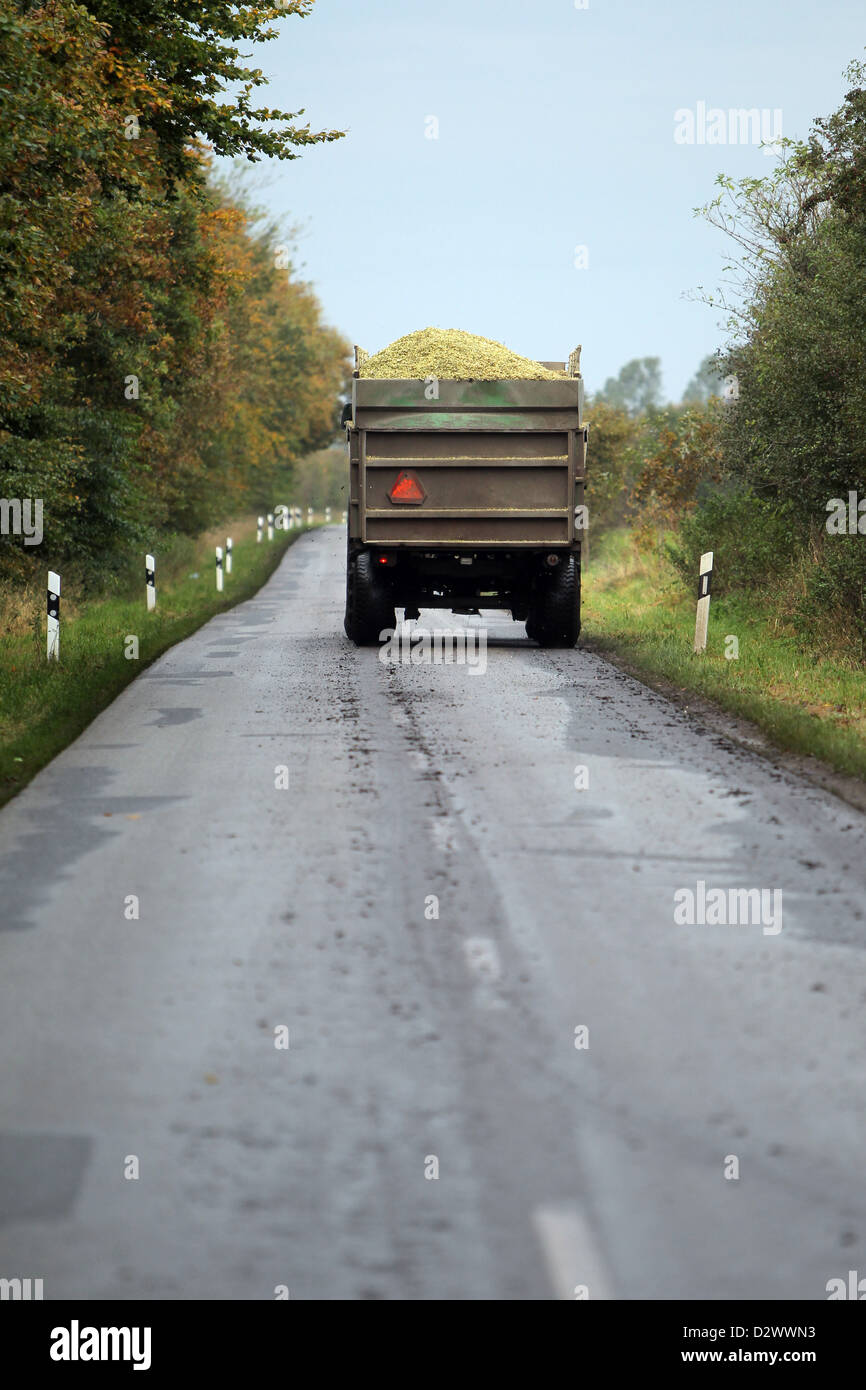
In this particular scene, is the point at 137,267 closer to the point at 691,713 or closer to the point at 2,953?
the point at 691,713

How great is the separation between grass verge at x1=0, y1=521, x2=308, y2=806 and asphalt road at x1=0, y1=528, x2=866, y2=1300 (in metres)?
1.06

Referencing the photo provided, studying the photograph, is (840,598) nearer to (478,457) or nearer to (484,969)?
(478,457)

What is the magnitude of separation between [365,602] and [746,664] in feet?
14.7

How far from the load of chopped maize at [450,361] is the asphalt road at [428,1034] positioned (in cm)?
810

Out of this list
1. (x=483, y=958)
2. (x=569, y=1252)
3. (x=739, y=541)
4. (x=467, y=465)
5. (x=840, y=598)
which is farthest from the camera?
(x=739, y=541)

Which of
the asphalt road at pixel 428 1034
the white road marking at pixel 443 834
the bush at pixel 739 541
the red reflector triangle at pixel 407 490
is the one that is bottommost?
the asphalt road at pixel 428 1034

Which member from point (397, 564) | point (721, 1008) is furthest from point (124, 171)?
point (721, 1008)

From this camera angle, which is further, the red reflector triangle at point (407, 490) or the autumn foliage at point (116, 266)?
the red reflector triangle at point (407, 490)

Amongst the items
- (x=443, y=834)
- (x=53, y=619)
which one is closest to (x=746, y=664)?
(x=53, y=619)

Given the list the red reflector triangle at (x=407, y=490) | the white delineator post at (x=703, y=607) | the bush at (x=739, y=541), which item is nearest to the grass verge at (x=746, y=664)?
the white delineator post at (x=703, y=607)

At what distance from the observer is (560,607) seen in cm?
1739

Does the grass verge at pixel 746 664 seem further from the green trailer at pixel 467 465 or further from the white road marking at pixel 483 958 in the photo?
the white road marking at pixel 483 958

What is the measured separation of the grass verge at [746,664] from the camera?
1077cm

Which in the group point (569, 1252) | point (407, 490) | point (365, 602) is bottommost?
point (569, 1252)
